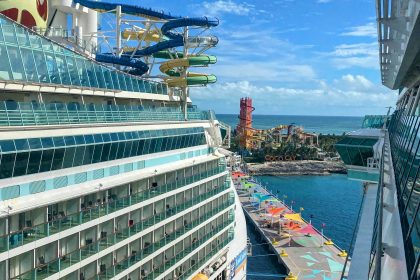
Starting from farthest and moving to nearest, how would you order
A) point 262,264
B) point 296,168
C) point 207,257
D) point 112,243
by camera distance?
point 296,168
point 262,264
point 207,257
point 112,243

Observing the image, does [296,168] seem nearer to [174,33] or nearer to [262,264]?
[262,264]

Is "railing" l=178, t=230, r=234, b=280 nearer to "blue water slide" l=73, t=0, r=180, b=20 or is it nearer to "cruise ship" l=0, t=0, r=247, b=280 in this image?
"cruise ship" l=0, t=0, r=247, b=280

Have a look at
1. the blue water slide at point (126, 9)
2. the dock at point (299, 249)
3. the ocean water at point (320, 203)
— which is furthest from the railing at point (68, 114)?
the ocean water at point (320, 203)

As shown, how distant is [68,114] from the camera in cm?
1606

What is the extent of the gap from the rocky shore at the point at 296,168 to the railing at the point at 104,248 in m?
83.5

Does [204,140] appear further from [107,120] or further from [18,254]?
[18,254]

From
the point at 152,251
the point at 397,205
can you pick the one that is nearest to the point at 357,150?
the point at 152,251

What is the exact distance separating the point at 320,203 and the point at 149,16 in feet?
171

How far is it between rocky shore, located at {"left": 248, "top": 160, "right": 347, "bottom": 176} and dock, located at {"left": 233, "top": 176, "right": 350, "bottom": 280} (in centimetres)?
4230

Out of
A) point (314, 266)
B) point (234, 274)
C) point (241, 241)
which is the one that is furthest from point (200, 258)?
point (314, 266)

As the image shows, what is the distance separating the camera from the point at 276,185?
93.4 meters

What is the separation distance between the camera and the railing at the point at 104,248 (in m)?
14.0

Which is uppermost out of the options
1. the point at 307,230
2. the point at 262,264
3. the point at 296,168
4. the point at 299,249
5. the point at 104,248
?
the point at 104,248

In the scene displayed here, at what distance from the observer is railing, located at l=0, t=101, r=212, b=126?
13.7m
